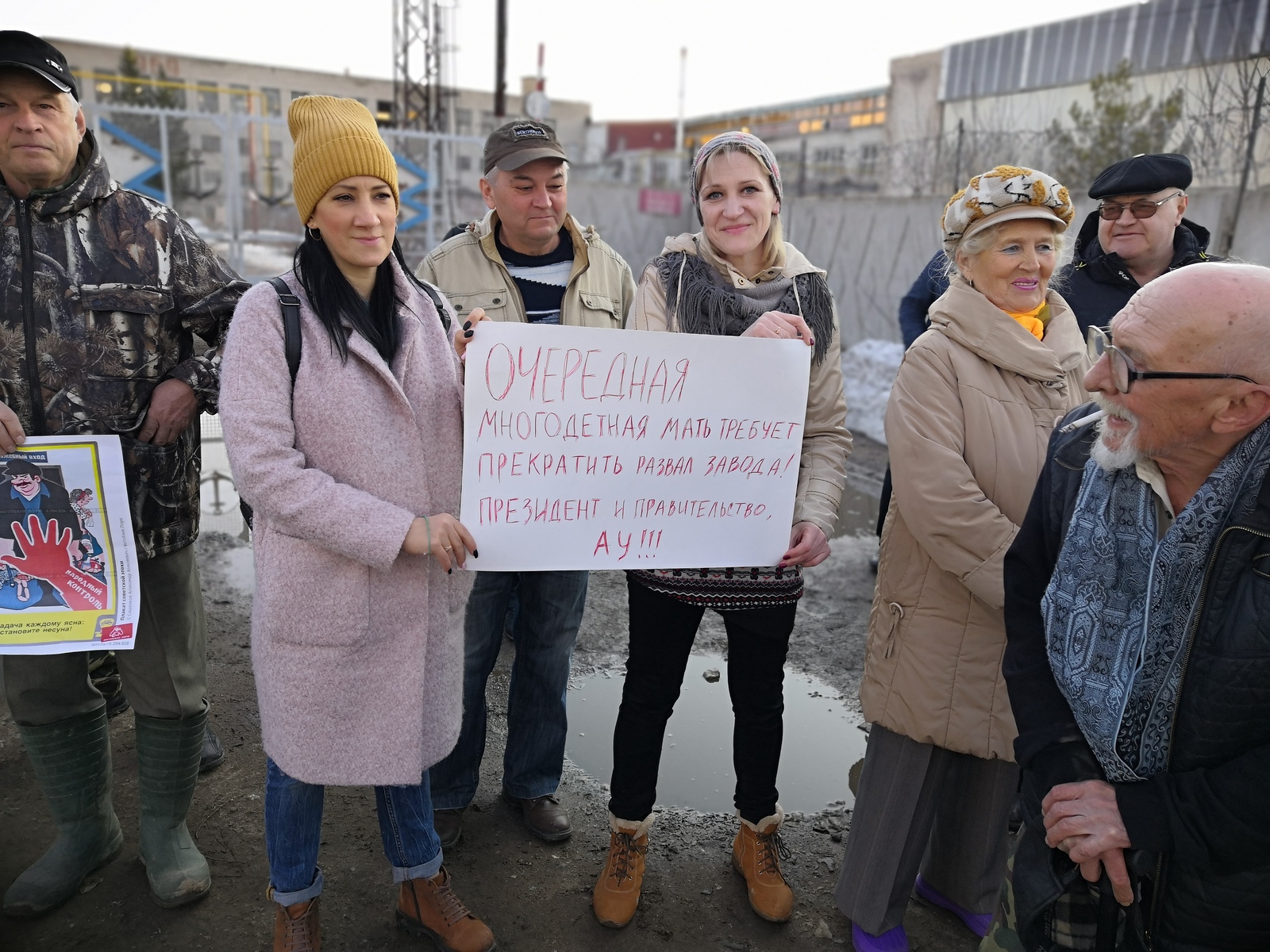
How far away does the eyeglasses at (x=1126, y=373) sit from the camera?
1469 mm

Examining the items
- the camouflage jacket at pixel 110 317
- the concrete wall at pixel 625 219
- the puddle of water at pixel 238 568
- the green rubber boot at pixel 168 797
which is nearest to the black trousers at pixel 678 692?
the green rubber boot at pixel 168 797

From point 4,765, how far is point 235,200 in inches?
516

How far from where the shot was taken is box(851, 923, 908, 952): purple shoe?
2510 mm

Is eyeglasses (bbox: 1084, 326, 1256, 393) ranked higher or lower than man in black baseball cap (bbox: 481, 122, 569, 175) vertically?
lower

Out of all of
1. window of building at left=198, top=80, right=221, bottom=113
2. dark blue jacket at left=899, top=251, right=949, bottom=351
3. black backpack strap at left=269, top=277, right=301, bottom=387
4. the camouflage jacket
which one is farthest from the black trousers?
window of building at left=198, top=80, right=221, bottom=113

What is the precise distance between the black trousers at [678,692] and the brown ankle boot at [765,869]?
4 cm

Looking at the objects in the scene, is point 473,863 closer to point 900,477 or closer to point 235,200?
point 900,477

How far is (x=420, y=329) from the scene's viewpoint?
219cm

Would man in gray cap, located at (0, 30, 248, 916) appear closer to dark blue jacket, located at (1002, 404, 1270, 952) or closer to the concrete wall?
dark blue jacket, located at (1002, 404, 1270, 952)

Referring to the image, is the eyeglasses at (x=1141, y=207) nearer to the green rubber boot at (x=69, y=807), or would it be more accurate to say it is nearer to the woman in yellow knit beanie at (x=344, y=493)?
the woman in yellow knit beanie at (x=344, y=493)

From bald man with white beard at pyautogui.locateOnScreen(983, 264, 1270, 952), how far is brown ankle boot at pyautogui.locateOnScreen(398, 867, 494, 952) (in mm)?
1443

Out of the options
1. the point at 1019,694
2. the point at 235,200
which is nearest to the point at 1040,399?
the point at 1019,694

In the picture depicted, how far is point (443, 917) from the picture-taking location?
2.44 metres

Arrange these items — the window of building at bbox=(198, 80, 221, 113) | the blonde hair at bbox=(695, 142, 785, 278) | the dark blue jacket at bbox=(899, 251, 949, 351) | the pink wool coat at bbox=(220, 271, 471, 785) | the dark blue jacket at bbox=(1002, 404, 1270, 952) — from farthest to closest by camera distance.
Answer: the window of building at bbox=(198, 80, 221, 113) < the dark blue jacket at bbox=(899, 251, 949, 351) < the blonde hair at bbox=(695, 142, 785, 278) < the pink wool coat at bbox=(220, 271, 471, 785) < the dark blue jacket at bbox=(1002, 404, 1270, 952)
